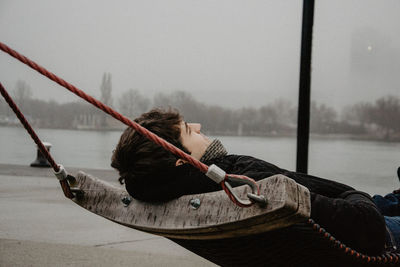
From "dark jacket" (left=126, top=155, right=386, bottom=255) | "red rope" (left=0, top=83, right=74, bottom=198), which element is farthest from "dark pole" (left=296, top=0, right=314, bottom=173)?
"red rope" (left=0, top=83, right=74, bottom=198)

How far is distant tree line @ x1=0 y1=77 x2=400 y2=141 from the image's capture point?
20.0ft

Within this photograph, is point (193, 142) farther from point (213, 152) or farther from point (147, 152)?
point (147, 152)

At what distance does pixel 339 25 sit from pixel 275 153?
204 cm

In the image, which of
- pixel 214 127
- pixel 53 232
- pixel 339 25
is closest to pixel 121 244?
pixel 53 232

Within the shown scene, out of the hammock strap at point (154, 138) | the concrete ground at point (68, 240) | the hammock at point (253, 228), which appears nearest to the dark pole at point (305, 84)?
the concrete ground at point (68, 240)

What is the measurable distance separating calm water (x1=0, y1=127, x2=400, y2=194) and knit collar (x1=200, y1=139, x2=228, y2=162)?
4839 mm

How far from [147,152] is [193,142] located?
0.65 ft

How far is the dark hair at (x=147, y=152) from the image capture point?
5.00 ft

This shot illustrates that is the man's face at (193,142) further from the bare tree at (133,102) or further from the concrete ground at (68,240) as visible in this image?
the bare tree at (133,102)

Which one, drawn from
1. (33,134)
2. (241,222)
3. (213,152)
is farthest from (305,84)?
(241,222)

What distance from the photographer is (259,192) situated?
3.71 ft

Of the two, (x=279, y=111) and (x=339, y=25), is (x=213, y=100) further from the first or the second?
(x=339, y=25)

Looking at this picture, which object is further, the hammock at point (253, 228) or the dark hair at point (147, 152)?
the dark hair at point (147, 152)

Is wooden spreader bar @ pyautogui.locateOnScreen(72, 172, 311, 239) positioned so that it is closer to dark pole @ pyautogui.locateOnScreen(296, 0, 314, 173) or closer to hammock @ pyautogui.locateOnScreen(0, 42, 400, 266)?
hammock @ pyautogui.locateOnScreen(0, 42, 400, 266)
